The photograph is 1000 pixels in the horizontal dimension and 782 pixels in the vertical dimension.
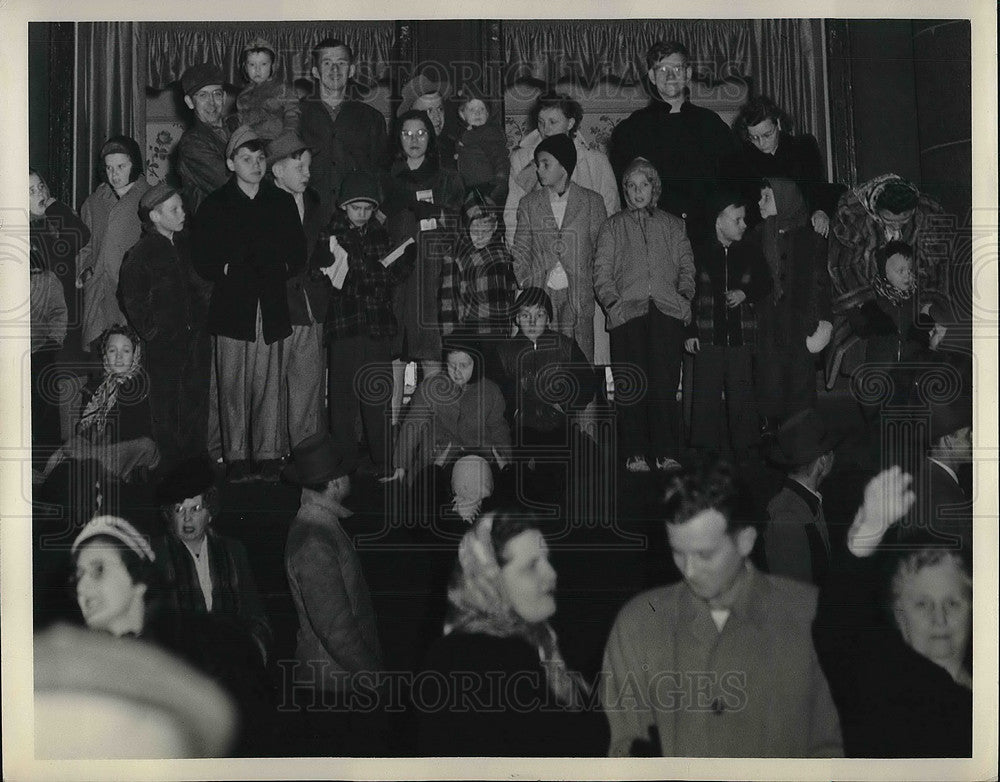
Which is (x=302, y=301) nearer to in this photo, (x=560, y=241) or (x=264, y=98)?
(x=264, y=98)

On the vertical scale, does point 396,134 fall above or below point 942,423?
above

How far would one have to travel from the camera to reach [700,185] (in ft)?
11.7

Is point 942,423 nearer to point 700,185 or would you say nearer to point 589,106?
point 700,185

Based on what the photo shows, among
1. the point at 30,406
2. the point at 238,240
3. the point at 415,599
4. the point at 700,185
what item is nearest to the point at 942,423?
the point at 700,185

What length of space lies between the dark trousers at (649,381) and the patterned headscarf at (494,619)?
58 cm

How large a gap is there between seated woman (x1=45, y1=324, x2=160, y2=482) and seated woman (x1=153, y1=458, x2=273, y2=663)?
12 centimetres

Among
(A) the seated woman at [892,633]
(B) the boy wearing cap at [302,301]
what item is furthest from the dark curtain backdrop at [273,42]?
(A) the seated woman at [892,633]

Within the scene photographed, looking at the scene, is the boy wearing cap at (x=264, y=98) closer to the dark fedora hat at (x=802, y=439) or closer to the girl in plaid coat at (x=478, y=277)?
the girl in plaid coat at (x=478, y=277)

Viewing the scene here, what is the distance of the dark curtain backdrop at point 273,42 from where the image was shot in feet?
11.7

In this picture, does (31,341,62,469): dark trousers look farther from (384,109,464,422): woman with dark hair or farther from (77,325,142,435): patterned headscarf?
(384,109,464,422): woman with dark hair

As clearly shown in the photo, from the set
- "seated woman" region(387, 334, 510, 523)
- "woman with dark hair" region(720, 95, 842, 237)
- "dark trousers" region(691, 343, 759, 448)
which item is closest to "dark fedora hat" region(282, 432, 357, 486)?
"seated woman" region(387, 334, 510, 523)

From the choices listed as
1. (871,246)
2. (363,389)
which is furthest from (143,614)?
(871,246)

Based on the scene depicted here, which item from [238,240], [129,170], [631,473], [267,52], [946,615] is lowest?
[946,615]

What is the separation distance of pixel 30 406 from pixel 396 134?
4.71 ft
